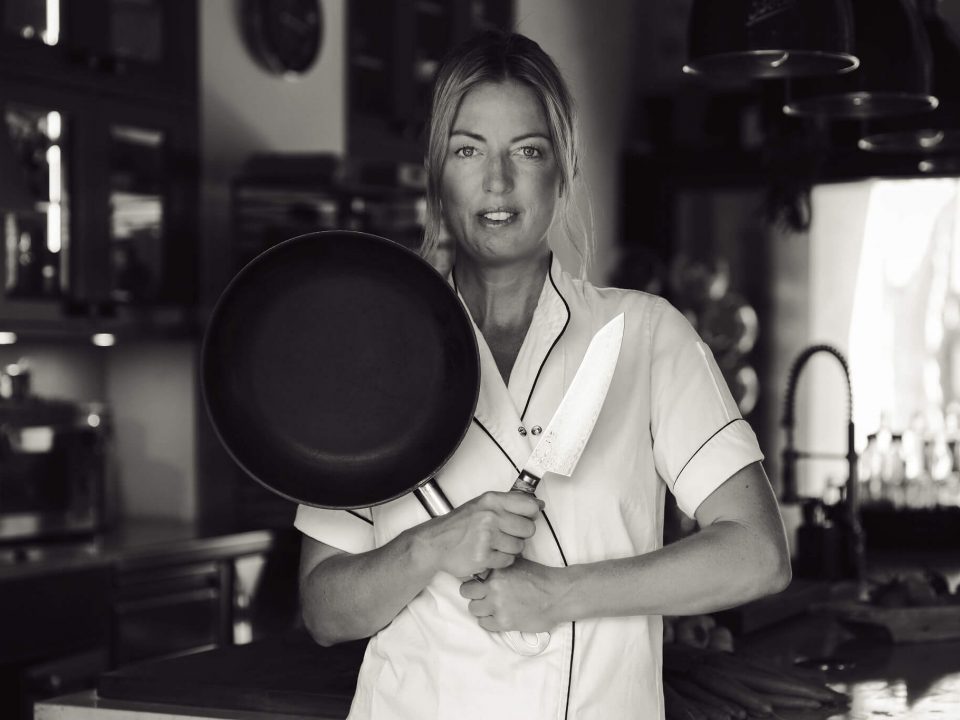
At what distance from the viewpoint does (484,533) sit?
1.25 metres

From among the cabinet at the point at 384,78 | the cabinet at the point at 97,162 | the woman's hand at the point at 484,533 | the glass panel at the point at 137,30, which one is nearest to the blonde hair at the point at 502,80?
the woman's hand at the point at 484,533

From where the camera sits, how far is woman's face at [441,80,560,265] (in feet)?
4.59

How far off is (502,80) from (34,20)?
7.30ft

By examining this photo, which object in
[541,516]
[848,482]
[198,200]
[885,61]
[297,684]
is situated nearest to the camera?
[541,516]

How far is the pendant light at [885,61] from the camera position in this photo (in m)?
2.49

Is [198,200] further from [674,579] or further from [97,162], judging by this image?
[674,579]

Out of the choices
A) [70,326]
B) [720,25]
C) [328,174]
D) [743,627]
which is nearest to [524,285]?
[720,25]

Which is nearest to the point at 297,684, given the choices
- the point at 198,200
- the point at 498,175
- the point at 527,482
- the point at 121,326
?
the point at 527,482

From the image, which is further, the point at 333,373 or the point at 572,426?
the point at 333,373

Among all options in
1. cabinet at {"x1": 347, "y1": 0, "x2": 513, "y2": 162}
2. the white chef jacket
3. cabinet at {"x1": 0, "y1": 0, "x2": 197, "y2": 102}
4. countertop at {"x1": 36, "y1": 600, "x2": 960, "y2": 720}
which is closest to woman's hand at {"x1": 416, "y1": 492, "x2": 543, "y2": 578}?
the white chef jacket

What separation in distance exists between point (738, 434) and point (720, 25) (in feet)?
3.26

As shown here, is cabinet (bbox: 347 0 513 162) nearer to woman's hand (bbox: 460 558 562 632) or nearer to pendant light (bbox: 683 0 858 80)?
pendant light (bbox: 683 0 858 80)

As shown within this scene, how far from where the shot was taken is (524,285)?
1.51 m

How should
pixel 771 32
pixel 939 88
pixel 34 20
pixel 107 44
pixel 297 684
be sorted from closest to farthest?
pixel 297 684 < pixel 771 32 < pixel 939 88 < pixel 34 20 < pixel 107 44
